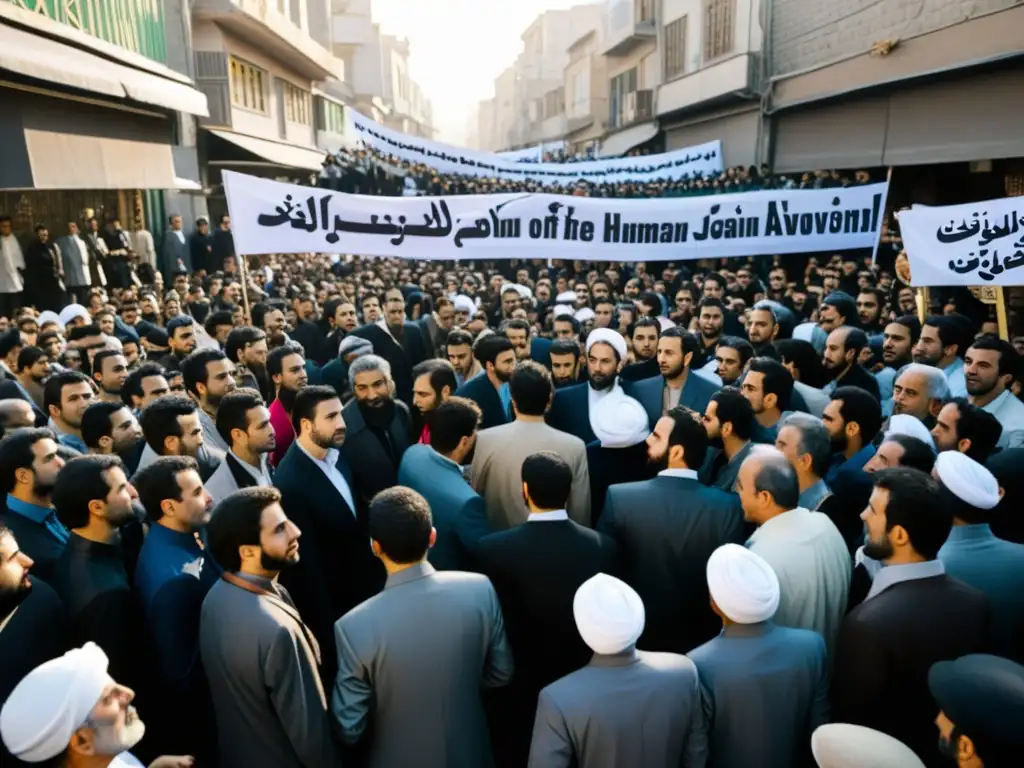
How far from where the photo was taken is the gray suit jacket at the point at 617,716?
7.45 ft

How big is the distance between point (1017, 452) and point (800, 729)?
172 cm

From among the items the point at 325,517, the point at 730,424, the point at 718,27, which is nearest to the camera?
the point at 325,517

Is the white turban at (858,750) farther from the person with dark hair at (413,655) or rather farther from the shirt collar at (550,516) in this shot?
the shirt collar at (550,516)

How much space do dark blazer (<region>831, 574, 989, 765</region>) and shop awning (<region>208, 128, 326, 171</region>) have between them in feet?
64.2

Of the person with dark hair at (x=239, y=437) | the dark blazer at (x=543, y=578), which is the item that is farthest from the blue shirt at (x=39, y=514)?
the dark blazer at (x=543, y=578)

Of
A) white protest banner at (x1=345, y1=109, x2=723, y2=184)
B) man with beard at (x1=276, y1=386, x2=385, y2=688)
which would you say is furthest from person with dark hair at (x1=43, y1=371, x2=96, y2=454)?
white protest banner at (x1=345, y1=109, x2=723, y2=184)

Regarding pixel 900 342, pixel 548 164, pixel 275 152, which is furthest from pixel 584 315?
pixel 275 152

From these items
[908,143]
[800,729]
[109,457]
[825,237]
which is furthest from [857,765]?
[908,143]

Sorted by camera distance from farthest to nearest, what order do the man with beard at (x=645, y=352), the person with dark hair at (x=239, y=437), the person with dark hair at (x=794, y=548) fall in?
the man with beard at (x=645, y=352), the person with dark hair at (x=239, y=437), the person with dark hair at (x=794, y=548)

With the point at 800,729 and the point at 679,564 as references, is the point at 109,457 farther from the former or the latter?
the point at 800,729

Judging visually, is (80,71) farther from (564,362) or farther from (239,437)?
(239,437)

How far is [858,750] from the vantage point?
1.91 metres

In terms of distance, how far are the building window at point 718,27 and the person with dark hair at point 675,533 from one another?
59.6ft

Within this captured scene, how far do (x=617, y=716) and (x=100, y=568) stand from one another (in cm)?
182
